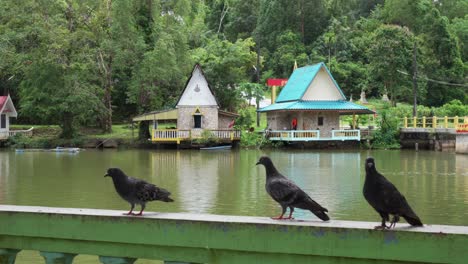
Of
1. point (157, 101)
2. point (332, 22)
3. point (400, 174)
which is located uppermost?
point (332, 22)

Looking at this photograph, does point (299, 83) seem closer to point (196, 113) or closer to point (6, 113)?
point (196, 113)

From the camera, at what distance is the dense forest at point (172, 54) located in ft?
133

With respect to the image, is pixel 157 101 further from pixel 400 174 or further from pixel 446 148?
pixel 400 174

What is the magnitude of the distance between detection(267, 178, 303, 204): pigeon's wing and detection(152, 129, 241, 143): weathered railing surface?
34.6m

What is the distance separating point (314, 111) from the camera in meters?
41.2

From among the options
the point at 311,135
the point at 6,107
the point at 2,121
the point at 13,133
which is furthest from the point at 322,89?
the point at 2,121

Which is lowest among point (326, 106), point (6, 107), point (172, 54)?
point (326, 106)

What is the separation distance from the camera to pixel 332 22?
2539 inches

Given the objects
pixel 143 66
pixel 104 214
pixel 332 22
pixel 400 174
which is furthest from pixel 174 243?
pixel 332 22

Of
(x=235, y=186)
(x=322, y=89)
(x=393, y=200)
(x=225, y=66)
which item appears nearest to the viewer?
(x=393, y=200)

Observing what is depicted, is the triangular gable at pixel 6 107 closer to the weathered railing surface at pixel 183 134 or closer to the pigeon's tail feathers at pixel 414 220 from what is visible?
the weathered railing surface at pixel 183 134

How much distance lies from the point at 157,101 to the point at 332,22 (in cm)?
2792

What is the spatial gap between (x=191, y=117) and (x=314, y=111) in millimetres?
8753

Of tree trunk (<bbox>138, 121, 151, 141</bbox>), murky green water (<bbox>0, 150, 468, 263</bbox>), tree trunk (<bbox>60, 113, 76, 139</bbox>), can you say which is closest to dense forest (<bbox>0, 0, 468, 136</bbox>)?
tree trunk (<bbox>60, 113, 76, 139</bbox>)
